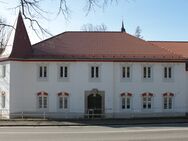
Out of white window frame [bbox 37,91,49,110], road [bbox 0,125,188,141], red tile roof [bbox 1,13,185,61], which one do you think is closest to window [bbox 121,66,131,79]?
red tile roof [bbox 1,13,185,61]

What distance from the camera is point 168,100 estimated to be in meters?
39.5

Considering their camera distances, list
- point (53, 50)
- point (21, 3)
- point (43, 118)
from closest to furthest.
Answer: point (21, 3) < point (43, 118) < point (53, 50)

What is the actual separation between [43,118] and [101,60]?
773 cm

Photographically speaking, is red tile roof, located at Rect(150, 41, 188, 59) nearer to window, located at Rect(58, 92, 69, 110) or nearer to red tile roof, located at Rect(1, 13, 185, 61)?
red tile roof, located at Rect(1, 13, 185, 61)

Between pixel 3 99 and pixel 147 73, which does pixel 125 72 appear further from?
pixel 3 99

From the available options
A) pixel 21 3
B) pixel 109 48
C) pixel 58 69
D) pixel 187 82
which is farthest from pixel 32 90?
pixel 21 3

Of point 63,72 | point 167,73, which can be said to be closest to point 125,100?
point 167,73

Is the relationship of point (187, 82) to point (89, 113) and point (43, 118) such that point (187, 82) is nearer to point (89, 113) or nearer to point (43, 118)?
point (89, 113)

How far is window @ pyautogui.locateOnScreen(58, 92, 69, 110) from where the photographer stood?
38281 millimetres

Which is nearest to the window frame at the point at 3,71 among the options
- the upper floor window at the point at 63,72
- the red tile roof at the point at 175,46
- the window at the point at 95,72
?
the upper floor window at the point at 63,72

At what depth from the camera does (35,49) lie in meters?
39.2

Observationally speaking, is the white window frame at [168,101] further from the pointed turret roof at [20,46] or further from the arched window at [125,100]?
the pointed turret roof at [20,46]

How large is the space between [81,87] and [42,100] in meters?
3.88

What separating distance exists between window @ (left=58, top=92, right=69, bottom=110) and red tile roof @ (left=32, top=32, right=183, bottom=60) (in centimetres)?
364
